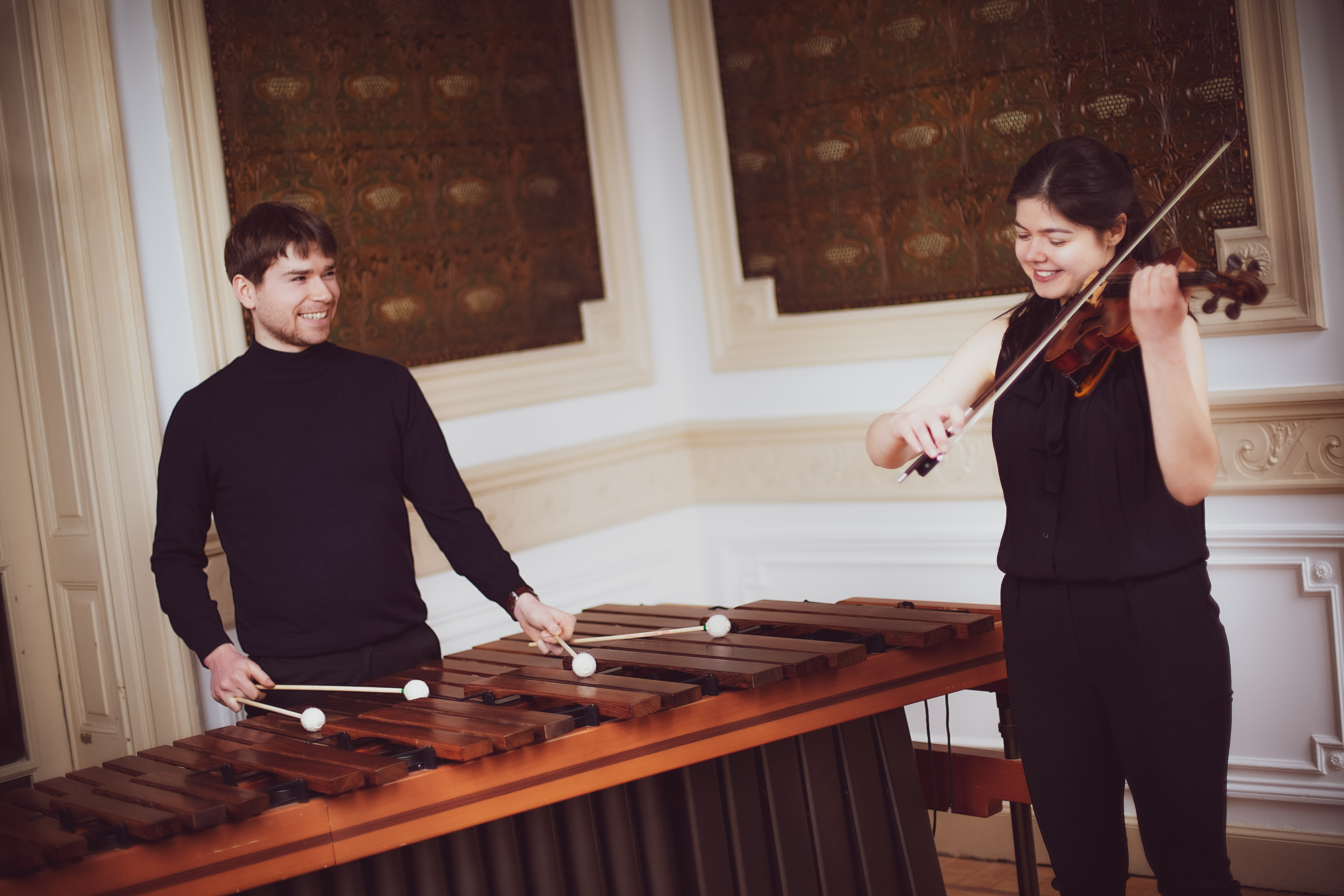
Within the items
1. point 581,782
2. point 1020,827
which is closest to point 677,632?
point 581,782

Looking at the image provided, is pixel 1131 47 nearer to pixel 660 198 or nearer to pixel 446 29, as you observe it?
pixel 660 198

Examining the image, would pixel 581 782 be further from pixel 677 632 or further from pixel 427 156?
pixel 427 156

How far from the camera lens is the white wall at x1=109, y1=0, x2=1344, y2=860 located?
2719mm

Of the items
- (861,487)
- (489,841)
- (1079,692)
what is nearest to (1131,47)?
(861,487)

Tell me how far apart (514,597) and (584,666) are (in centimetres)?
38

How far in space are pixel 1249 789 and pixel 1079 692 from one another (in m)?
1.28

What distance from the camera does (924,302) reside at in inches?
129

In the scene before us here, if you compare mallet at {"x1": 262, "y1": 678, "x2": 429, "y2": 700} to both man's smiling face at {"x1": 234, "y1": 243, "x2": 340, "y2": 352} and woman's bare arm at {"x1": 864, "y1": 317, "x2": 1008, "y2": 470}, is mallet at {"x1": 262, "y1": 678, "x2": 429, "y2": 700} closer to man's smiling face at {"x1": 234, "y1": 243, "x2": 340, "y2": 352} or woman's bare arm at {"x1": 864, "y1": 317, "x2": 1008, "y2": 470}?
man's smiling face at {"x1": 234, "y1": 243, "x2": 340, "y2": 352}

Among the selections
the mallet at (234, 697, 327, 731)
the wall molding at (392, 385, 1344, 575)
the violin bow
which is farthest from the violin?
the mallet at (234, 697, 327, 731)

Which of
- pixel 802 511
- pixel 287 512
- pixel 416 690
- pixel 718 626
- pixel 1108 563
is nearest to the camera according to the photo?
pixel 1108 563

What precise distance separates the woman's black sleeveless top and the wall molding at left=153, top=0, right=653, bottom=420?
1.77 m

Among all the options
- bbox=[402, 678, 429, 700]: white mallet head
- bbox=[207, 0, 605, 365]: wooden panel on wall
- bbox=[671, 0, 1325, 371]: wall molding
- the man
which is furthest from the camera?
bbox=[207, 0, 605, 365]: wooden panel on wall

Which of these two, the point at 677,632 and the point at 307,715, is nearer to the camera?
the point at 307,715

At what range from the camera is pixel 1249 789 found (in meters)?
2.85
